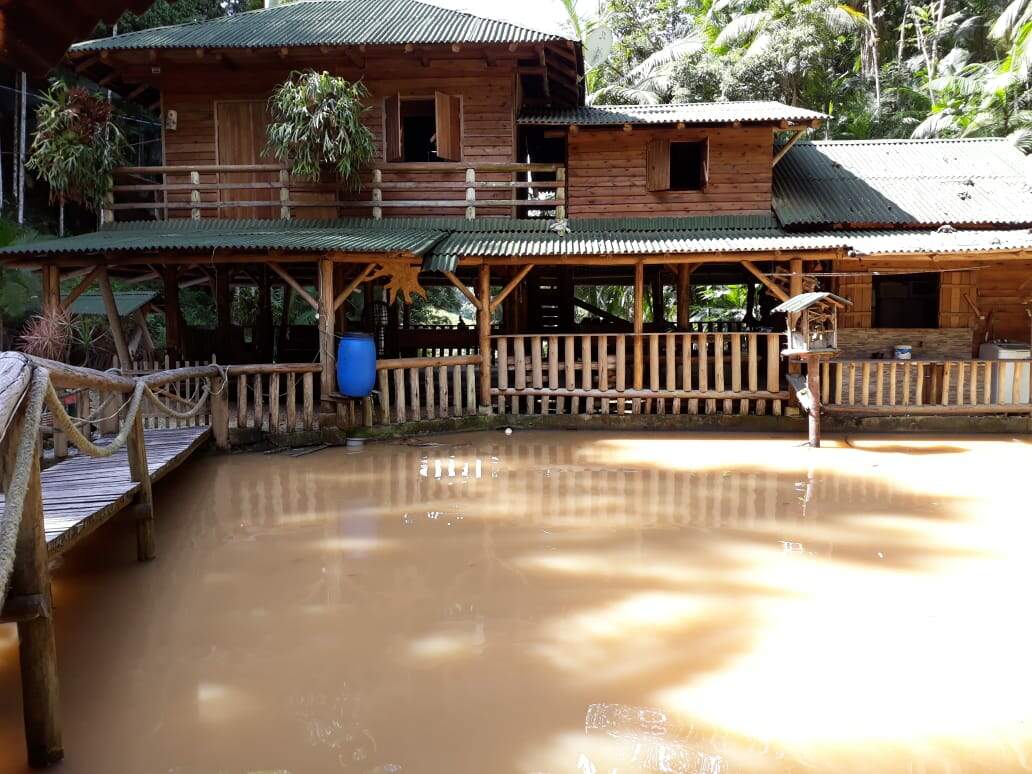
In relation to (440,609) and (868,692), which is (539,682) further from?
(868,692)

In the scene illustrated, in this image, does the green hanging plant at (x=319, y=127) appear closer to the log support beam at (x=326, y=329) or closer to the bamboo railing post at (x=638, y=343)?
the log support beam at (x=326, y=329)

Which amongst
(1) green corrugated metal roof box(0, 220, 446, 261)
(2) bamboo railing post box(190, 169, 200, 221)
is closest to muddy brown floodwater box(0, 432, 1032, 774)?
(1) green corrugated metal roof box(0, 220, 446, 261)

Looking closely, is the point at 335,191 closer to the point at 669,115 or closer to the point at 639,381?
the point at 669,115

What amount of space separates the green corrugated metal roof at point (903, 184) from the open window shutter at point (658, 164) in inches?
77.5

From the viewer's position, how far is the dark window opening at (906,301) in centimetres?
1342

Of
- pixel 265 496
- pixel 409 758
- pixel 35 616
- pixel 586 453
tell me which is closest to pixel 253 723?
pixel 409 758

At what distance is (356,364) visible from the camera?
10.5 metres

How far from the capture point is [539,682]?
3.87m

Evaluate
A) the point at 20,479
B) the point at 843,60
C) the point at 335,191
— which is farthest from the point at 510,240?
the point at 843,60

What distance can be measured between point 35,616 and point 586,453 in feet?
24.9

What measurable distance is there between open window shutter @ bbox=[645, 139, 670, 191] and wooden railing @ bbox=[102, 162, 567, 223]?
4.98 ft

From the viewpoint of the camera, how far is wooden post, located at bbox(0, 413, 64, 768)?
3.11m

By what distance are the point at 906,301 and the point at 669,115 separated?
5396 mm

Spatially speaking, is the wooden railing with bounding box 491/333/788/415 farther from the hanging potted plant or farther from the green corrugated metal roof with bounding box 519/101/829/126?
the hanging potted plant
